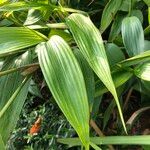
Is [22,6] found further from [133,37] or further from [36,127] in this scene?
[36,127]

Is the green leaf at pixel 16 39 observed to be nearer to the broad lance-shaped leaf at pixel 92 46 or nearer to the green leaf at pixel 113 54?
the broad lance-shaped leaf at pixel 92 46

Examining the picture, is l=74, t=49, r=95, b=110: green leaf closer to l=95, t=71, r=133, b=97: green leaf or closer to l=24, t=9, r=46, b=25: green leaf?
l=95, t=71, r=133, b=97: green leaf

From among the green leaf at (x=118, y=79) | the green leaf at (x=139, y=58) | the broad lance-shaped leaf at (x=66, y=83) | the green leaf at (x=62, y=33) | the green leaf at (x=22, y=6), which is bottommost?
the green leaf at (x=118, y=79)

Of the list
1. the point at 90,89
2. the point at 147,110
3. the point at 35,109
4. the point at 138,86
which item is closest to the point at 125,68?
the point at 90,89

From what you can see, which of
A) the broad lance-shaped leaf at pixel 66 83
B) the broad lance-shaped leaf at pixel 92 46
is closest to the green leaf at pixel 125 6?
the broad lance-shaped leaf at pixel 92 46

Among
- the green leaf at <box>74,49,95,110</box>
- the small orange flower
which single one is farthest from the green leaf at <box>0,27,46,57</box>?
the small orange flower

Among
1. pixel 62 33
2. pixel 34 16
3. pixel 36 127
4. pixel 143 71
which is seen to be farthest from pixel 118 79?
pixel 36 127

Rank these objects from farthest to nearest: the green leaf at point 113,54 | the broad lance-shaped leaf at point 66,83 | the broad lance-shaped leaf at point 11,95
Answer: the green leaf at point 113,54
the broad lance-shaped leaf at point 11,95
the broad lance-shaped leaf at point 66,83
